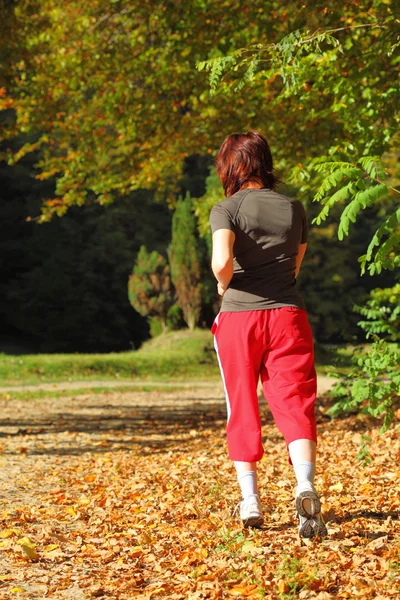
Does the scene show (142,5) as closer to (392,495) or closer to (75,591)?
(392,495)

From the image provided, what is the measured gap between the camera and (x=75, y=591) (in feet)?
11.8

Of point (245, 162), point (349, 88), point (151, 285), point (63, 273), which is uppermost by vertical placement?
point (349, 88)

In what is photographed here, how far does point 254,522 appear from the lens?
4.27 m

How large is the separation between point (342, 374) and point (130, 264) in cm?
2624

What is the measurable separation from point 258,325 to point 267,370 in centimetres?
26

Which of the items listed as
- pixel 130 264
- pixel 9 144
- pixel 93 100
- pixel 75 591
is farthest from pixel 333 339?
pixel 75 591

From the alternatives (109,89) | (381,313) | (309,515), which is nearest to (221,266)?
(309,515)

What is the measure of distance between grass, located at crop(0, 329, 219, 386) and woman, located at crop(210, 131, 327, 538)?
16.5m

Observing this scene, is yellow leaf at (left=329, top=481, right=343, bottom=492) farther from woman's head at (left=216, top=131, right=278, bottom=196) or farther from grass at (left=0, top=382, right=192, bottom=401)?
grass at (left=0, top=382, right=192, bottom=401)

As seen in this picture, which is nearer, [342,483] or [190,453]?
[342,483]

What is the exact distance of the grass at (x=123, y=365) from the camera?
21.4m

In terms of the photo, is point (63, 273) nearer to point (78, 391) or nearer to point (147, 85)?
point (78, 391)

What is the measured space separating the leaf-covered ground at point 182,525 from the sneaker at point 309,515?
0.07 m

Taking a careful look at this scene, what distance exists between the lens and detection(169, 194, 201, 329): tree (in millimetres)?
27281
